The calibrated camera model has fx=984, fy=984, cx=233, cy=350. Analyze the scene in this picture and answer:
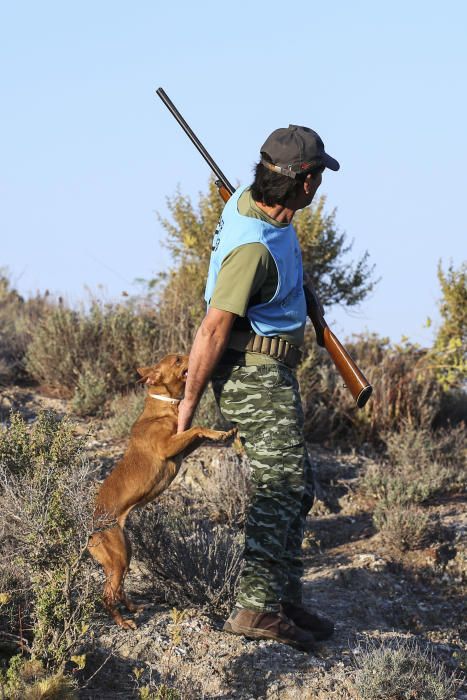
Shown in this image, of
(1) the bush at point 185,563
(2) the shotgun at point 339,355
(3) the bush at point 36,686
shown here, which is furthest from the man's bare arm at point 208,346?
(3) the bush at point 36,686

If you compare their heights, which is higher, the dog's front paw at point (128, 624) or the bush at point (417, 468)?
the bush at point (417, 468)

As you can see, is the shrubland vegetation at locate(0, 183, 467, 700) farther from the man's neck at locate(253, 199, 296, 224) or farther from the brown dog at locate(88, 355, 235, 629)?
the man's neck at locate(253, 199, 296, 224)

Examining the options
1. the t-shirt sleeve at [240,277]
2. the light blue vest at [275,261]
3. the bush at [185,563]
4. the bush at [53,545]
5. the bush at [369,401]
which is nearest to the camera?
the bush at [53,545]

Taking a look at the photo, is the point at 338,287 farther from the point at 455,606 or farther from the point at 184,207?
the point at 455,606

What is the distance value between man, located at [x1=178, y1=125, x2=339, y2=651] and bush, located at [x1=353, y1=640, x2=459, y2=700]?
50 centimetres

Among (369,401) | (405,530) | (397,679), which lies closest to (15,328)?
(369,401)

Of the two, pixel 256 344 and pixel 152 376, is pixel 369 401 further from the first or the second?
pixel 256 344

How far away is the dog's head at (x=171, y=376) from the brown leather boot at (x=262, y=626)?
1551mm

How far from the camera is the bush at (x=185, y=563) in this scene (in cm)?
582

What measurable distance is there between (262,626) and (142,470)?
1.16 metres

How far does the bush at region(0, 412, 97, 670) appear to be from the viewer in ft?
14.7

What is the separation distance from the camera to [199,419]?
9578mm

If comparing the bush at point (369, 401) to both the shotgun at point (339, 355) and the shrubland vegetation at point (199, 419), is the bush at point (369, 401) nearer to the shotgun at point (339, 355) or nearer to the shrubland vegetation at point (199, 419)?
the shrubland vegetation at point (199, 419)

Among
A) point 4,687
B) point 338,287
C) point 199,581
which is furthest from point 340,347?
point 338,287
